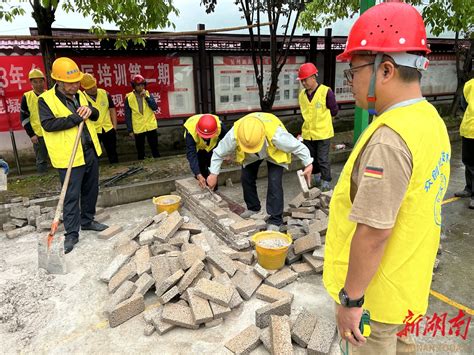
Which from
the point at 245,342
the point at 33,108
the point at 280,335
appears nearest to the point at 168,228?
the point at 245,342

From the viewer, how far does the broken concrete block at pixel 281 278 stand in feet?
10.9

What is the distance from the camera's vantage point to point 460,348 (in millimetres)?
2559

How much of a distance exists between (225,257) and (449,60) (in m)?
11.6

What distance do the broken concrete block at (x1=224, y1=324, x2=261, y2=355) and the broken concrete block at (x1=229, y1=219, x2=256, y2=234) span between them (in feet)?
4.37

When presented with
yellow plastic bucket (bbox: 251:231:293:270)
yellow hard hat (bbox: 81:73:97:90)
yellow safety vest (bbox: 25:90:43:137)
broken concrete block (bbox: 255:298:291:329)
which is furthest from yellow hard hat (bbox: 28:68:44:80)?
broken concrete block (bbox: 255:298:291:329)

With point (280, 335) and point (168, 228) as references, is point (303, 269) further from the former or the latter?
point (168, 228)

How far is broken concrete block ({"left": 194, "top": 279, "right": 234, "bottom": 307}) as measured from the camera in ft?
9.48

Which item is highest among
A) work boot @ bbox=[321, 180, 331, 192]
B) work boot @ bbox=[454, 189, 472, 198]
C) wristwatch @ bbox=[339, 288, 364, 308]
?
wristwatch @ bbox=[339, 288, 364, 308]

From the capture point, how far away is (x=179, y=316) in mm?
2830

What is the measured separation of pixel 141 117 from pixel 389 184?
6323 millimetres

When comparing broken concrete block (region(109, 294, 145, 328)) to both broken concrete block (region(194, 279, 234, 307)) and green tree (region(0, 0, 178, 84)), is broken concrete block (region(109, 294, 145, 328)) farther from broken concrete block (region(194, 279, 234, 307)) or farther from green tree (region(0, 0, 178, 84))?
green tree (region(0, 0, 178, 84))

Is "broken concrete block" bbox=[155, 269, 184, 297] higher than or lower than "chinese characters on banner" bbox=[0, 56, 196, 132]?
lower

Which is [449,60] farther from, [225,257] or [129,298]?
[129,298]

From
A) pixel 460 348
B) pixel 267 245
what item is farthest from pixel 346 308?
pixel 267 245
